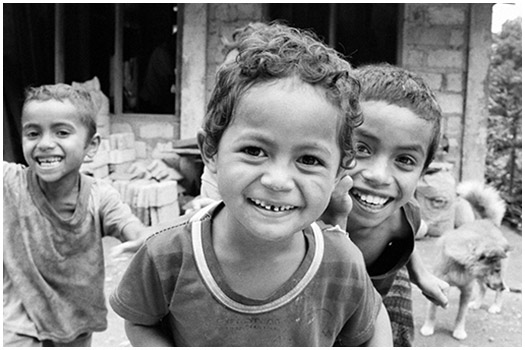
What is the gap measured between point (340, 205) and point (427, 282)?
0.74 metres

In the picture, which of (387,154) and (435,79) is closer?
(387,154)

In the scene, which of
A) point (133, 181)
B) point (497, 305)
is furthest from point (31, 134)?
point (133, 181)

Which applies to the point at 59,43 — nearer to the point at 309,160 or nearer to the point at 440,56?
the point at 440,56

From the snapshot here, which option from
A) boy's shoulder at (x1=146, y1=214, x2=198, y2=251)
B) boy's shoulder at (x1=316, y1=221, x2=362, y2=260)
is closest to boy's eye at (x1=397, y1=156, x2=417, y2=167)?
boy's shoulder at (x1=316, y1=221, x2=362, y2=260)

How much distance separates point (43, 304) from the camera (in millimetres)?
2391

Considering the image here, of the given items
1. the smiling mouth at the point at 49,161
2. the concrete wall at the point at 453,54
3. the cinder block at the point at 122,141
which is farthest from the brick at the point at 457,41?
the smiling mouth at the point at 49,161

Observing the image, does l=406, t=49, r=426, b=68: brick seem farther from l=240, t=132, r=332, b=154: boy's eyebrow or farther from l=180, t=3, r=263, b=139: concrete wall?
l=240, t=132, r=332, b=154: boy's eyebrow

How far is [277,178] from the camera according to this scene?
3.96 feet

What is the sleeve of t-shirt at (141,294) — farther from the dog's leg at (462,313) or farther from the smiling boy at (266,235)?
the dog's leg at (462,313)

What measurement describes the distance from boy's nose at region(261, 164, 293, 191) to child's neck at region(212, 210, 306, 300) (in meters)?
0.22

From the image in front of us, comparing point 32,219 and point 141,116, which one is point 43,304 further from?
point 141,116

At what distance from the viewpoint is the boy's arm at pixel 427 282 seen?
210 centimetres

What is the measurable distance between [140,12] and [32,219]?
662cm

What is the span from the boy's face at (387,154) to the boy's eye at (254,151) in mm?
482
